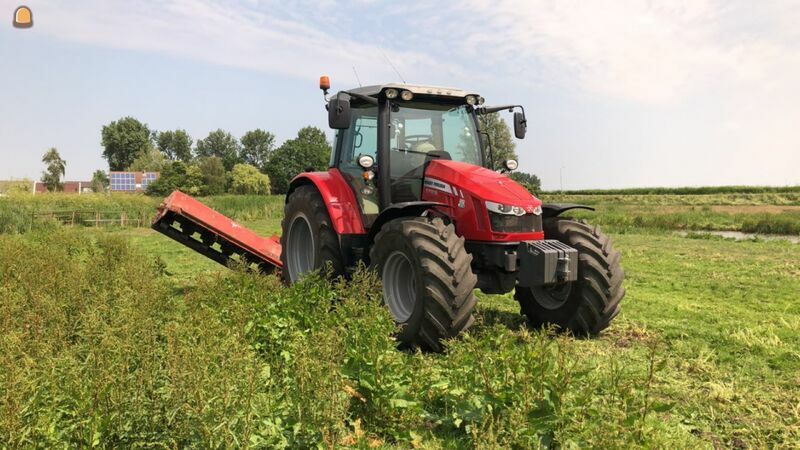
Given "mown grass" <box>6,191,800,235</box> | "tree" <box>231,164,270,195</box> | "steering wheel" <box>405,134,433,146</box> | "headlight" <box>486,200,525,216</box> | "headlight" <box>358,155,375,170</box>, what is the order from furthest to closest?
"tree" <box>231,164,270,195</box> < "mown grass" <box>6,191,800,235</box> < "steering wheel" <box>405,134,433,146</box> < "headlight" <box>358,155,375,170</box> < "headlight" <box>486,200,525,216</box>

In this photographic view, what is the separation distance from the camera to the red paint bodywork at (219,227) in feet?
24.8

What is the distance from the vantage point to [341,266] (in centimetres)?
607

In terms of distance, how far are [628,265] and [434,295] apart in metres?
7.78

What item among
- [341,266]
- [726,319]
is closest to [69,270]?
[341,266]

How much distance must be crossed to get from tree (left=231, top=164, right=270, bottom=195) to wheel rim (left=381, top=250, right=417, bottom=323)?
224 feet

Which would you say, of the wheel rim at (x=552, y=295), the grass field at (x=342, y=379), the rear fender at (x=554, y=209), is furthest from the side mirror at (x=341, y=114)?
the wheel rim at (x=552, y=295)

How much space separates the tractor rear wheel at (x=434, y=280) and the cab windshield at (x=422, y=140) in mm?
807

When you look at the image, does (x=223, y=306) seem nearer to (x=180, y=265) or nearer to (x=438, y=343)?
(x=438, y=343)

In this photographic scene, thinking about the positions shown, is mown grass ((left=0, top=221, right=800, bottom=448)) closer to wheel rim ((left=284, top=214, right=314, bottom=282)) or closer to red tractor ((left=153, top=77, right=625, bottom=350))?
red tractor ((left=153, top=77, right=625, bottom=350))

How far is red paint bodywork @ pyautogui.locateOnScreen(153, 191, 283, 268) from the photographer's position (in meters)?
7.57

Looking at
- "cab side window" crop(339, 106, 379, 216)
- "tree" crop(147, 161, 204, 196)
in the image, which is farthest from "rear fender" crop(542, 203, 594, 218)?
"tree" crop(147, 161, 204, 196)

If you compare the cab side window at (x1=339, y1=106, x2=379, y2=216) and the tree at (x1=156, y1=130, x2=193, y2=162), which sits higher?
the tree at (x1=156, y1=130, x2=193, y2=162)

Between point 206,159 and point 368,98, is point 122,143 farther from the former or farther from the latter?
point 368,98

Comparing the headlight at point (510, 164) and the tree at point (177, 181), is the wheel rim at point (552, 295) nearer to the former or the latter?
the headlight at point (510, 164)
